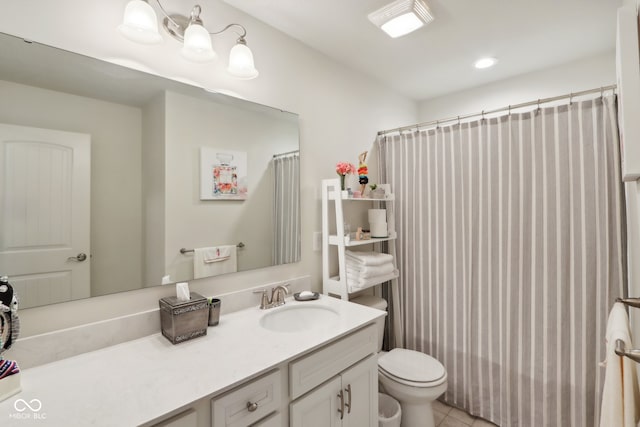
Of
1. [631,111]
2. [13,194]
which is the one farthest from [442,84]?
[13,194]

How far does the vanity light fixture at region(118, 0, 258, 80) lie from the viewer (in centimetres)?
112

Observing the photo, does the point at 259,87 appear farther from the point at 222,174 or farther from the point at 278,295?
the point at 278,295

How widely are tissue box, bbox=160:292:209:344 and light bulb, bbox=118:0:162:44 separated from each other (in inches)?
42.2

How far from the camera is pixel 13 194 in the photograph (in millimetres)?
992

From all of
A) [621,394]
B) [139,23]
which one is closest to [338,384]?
[621,394]

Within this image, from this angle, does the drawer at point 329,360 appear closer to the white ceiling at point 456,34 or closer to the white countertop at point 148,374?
the white countertop at point 148,374

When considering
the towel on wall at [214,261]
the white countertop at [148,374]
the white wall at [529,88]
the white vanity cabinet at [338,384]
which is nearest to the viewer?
the white countertop at [148,374]

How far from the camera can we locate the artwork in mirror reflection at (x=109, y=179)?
1.01 metres

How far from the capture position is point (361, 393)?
137 centimetres

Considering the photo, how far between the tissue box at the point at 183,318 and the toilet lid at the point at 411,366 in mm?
1138

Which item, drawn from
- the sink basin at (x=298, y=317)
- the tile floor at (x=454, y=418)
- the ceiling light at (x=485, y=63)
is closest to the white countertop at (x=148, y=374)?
the sink basin at (x=298, y=317)

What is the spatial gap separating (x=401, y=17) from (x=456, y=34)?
48cm

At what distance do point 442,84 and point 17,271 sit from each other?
297 cm

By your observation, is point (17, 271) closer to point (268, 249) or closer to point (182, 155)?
point (182, 155)
